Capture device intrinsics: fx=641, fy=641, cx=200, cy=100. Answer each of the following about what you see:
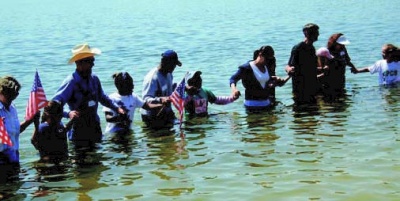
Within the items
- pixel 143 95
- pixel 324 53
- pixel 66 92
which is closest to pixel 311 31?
pixel 324 53

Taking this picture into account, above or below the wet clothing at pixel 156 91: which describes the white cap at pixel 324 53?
above

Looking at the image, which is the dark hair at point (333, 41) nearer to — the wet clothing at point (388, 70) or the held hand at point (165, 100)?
the wet clothing at point (388, 70)

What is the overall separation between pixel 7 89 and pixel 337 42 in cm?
882

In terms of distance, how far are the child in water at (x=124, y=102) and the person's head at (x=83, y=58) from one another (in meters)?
→ 1.16

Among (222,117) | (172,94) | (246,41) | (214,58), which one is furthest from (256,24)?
(172,94)

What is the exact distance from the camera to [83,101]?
33.4 ft

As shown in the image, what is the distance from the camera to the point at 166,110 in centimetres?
1210

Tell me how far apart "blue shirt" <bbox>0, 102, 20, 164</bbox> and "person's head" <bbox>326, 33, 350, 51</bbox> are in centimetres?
857

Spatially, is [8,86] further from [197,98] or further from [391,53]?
[391,53]

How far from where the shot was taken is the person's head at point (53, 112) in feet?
31.4

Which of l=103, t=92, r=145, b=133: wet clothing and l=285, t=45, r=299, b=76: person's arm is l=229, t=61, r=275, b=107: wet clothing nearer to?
l=285, t=45, r=299, b=76: person's arm

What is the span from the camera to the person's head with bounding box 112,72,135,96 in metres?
11.2

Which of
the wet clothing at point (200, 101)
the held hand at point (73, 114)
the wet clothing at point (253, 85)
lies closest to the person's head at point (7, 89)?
the held hand at point (73, 114)

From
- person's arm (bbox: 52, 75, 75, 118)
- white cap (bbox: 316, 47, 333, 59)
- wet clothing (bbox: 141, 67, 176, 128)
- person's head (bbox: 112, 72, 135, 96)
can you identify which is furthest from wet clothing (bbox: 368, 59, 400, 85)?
person's arm (bbox: 52, 75, 75, 118)
